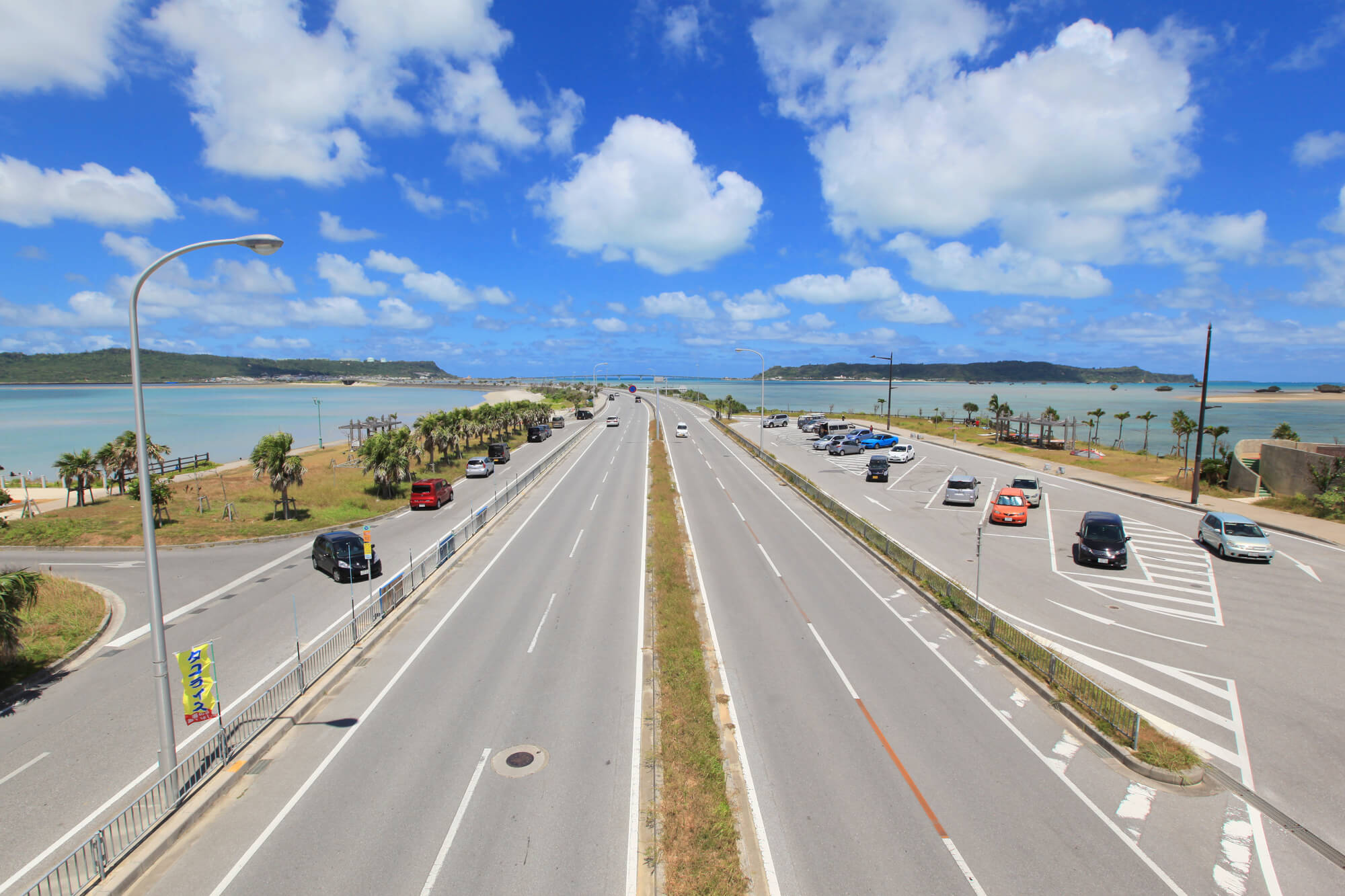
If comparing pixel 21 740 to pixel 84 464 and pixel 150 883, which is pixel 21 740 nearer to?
pixel 150 883

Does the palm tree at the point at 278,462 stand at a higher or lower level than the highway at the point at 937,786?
higher

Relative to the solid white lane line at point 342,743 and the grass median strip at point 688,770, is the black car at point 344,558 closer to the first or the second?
the solid white lane line at point 342,743

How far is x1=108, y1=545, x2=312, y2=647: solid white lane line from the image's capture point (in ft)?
60.7

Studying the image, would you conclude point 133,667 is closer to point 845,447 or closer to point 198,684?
point 198,684

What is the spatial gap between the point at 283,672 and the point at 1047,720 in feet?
59.5

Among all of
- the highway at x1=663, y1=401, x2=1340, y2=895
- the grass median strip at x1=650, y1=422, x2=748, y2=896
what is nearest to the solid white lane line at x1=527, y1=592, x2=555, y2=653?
the grass median strip at x1=650, y1=422, x2=748, y2=896

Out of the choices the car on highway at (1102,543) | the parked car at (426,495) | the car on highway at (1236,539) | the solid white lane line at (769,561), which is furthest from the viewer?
the parked car at (426,495)

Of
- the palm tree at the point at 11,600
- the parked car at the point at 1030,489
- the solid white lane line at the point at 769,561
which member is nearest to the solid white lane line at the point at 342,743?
the palm tree at the point at 11,600

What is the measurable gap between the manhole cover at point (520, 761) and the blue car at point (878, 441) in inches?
2197

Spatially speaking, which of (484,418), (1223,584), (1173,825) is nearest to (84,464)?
(484,418)

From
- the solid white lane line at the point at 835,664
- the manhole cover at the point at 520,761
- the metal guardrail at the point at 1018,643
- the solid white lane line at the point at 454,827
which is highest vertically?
the metal guardrail at the point at 1018,643

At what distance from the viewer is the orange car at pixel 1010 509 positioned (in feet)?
103

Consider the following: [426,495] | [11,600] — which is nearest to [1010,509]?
[426,495]

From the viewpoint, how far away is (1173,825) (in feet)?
33.4
